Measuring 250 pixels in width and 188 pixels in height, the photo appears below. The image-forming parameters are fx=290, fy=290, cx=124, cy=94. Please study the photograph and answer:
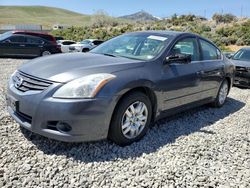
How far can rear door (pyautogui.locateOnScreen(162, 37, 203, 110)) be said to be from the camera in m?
4.21

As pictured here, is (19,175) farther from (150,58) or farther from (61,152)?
(150,58)

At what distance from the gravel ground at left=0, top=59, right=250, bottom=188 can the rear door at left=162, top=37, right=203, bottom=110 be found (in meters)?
0.52

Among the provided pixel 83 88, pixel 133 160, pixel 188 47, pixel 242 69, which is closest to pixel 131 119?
pixel 133 160

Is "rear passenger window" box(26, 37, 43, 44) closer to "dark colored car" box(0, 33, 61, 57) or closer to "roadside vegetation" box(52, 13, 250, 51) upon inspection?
"dark colored car" box(0, 33, 61, 57)

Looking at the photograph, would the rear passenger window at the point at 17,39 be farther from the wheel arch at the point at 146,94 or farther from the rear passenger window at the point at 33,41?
the wheel arch at the point at 146,94

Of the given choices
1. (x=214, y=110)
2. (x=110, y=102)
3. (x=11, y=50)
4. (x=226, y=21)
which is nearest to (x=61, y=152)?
(x=110, y=102)

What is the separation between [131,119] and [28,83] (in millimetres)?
1343

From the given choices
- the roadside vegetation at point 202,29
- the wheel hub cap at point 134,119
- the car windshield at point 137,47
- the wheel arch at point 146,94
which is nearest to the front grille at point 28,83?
the wheel arch at point 146,94

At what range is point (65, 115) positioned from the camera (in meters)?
3.16

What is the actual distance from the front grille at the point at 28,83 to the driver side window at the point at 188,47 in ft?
7.12

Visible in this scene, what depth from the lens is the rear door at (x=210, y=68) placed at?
518 centimetres

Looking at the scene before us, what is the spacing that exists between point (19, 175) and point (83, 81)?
1184mm

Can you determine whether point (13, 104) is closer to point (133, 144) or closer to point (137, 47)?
point (133, 144)

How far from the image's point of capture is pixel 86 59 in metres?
3.96
